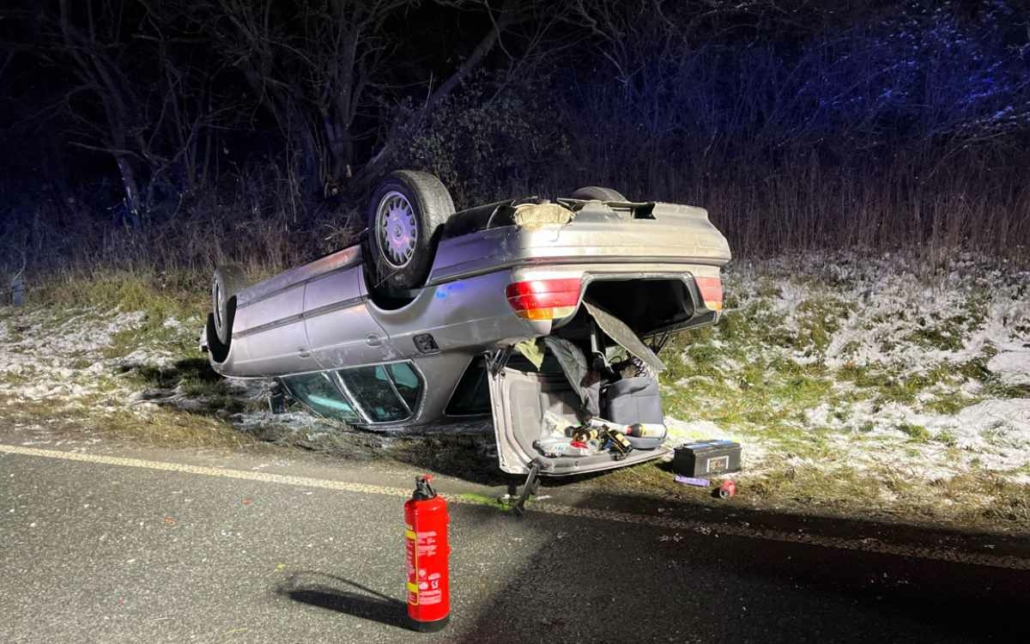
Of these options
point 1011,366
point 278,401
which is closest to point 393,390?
point 278,401

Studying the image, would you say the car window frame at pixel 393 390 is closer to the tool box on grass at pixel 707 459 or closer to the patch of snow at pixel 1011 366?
the tool box on grass at pixel 707 459

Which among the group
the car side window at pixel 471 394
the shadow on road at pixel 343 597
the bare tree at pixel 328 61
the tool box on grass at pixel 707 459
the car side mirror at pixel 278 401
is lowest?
the shadow on road at pixel 343 597

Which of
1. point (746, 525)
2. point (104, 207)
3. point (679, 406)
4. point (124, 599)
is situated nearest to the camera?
point (124, 599)

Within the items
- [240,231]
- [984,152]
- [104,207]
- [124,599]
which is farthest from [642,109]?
[104,207]

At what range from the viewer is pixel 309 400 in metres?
6.16

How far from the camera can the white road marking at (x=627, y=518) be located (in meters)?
3.40

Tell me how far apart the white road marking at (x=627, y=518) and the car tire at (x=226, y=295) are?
4.97ft

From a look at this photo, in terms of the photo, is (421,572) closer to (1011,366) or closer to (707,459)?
(707,459)

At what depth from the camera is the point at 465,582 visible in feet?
10.6

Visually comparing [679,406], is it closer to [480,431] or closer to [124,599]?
[480,431]

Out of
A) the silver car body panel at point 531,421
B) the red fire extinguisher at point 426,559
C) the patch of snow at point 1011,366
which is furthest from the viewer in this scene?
the patch of snow at point 1011,366

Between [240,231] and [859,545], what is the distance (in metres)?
12.6

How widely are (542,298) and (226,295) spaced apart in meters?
3.72

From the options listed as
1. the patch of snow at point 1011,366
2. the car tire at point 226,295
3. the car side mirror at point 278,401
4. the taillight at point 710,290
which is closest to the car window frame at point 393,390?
the car side mirror at point 278,401
